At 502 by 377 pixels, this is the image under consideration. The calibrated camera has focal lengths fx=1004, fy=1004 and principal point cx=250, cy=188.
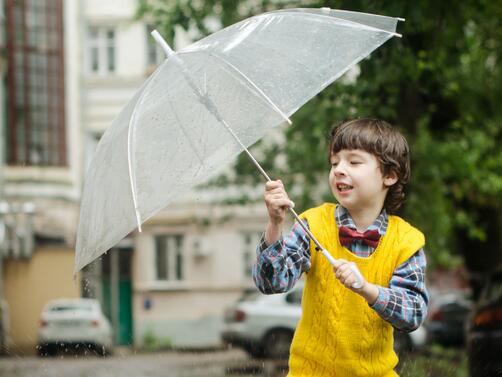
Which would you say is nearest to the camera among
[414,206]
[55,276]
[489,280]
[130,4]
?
[489,280]

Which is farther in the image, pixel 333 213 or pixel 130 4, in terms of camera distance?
pixel 130 4

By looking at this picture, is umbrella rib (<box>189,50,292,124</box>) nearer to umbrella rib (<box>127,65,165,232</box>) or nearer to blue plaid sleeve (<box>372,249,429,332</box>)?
umbrella rib (<box>127,65,165,232</box>)

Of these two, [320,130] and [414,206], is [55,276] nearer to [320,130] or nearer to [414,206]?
[414,206]

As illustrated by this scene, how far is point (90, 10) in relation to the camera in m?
29.3

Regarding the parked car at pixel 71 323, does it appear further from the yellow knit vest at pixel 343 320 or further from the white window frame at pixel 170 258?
the yellow knit vest at pixel 343 320

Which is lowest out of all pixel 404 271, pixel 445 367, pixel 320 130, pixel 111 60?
pixel 445 367

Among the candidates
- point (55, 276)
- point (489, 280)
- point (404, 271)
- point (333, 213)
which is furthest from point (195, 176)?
point (55, 276)

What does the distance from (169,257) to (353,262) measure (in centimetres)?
2745

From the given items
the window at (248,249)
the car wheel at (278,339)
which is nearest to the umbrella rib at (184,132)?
the car wheel at (278,339)

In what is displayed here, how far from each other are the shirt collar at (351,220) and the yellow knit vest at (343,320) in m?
0.02

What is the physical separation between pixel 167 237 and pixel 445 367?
24.6m

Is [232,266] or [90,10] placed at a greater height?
[90,10]

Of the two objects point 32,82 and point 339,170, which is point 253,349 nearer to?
point 32,82

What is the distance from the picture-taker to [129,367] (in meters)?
6.96
